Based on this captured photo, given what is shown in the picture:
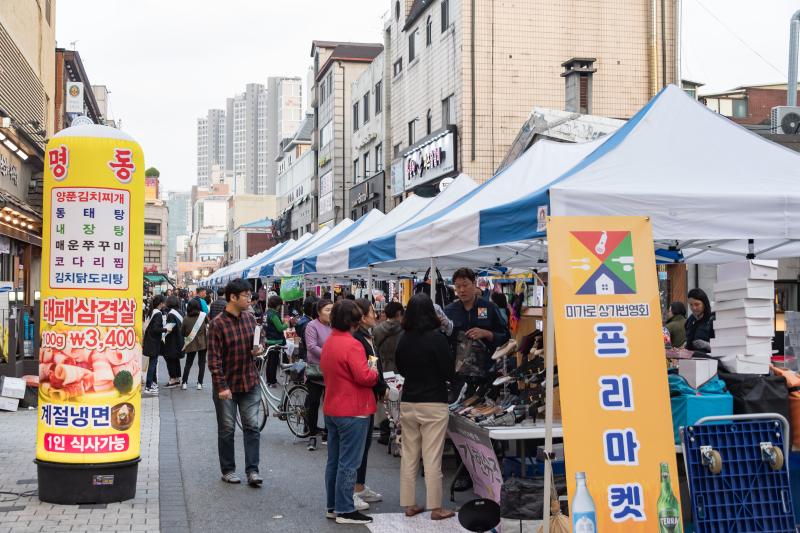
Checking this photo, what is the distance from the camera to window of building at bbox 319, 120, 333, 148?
5215 cm

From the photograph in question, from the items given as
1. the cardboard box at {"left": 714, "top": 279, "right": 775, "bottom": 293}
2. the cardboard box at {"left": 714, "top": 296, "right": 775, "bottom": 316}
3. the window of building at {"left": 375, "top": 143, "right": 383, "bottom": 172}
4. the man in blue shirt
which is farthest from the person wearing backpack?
the window of building at {"left": 375, "top": 143, "right": 383, "bottom": 172}

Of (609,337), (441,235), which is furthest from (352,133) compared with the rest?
(609,337)

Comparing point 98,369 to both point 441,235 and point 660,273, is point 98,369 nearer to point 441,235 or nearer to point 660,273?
point 441,235

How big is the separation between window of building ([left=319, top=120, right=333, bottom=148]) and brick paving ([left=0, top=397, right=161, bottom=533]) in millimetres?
42302

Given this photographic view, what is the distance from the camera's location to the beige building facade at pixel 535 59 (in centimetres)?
2853

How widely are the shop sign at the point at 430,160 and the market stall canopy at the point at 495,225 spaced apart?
57.0 feet

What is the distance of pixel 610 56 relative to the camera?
2895 cm

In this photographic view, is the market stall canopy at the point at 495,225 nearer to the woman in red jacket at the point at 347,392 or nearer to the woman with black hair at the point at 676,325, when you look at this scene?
the woman in red jacket at the point at 347,392

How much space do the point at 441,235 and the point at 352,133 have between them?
134 ft

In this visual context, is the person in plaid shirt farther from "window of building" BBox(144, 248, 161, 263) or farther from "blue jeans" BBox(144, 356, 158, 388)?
"window of building" BBox(144, 248, 161, 263)

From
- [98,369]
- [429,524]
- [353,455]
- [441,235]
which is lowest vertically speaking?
[429,524]

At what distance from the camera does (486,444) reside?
280 inches

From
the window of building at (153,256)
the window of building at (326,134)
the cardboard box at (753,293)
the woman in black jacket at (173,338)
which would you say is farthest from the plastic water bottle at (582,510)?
the window of building at (153,256)

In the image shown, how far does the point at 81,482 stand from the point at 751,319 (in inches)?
228
